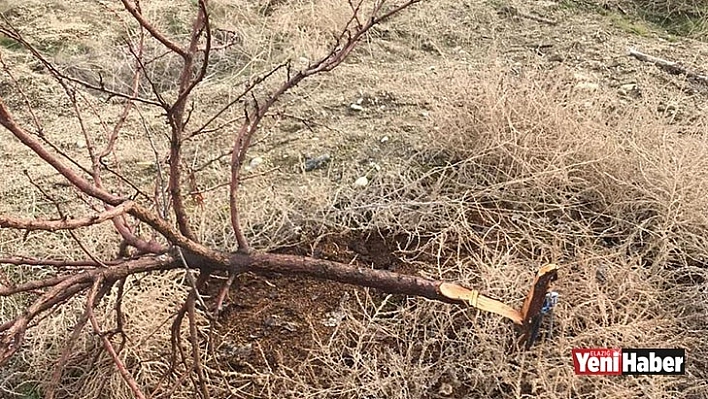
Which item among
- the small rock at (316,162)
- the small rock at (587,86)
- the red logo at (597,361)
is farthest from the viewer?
the small rock at (587,86)

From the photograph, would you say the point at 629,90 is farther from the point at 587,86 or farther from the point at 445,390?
the point at 445,390

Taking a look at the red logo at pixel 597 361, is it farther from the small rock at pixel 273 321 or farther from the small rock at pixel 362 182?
the small rock at pixel 362 182

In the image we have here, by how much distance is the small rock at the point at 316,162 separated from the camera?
A: 2.37 meters

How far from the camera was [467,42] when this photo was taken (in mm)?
3064

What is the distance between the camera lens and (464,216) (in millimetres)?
1995

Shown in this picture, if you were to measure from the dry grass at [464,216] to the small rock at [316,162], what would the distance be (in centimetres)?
4

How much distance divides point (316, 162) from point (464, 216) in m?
0.57

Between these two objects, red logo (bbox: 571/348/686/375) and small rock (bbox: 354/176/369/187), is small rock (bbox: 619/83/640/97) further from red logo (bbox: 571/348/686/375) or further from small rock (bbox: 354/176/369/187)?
red logo (bbox: 571/348/686/375)

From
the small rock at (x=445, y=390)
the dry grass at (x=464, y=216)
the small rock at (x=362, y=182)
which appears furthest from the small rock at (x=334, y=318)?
the small rock at (x=362, y=182)

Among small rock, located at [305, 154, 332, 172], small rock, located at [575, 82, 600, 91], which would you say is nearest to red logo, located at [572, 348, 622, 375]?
small rock, located at [305, 154, 332, 172]

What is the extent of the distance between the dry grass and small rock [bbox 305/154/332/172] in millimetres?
44

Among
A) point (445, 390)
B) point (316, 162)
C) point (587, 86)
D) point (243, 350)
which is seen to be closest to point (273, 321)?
point (243, 350)

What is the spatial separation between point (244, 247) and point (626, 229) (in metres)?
1.00

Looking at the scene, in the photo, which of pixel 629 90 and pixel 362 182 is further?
pixel 629 90
